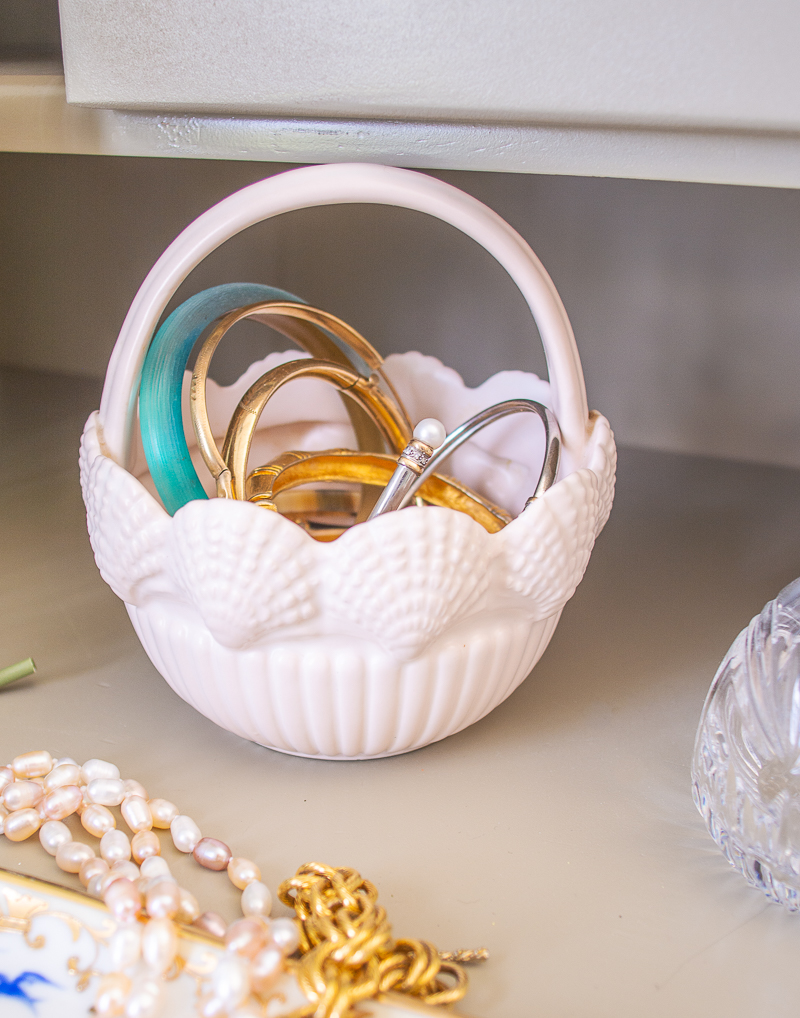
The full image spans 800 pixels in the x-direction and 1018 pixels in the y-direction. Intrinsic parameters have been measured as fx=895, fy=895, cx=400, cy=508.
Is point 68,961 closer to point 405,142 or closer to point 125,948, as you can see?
point 125,948

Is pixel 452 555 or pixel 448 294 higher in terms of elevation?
pixel 448 294

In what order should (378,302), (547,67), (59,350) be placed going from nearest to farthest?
(547,67) → (378,302) → (59,350)

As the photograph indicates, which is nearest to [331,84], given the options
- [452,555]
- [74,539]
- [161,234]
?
[452,555]

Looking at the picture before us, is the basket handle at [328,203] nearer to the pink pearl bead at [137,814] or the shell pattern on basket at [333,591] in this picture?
the shell pattern on basket at [333,591]

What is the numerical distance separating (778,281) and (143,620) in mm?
740

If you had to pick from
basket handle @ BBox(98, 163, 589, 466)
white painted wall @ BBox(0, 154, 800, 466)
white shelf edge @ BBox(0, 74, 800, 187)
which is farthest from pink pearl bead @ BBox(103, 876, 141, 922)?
white painted wall @ BBox(0, 154, 800, 466)

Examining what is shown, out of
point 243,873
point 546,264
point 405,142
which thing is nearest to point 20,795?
point 243,873

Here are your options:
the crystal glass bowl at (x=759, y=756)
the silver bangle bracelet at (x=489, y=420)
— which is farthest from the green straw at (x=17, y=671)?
the crystal glass bowl at (x=759, y=756)

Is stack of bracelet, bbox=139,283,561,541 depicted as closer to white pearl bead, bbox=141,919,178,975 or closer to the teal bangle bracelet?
the teal bangle bracelet

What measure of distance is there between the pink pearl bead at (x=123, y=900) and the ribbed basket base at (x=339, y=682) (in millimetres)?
101

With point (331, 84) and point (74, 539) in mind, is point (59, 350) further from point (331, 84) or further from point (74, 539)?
point (331, 84)

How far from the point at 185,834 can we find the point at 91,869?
0.13 feet

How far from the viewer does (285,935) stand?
0.33 m

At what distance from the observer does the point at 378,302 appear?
1.02 metres
